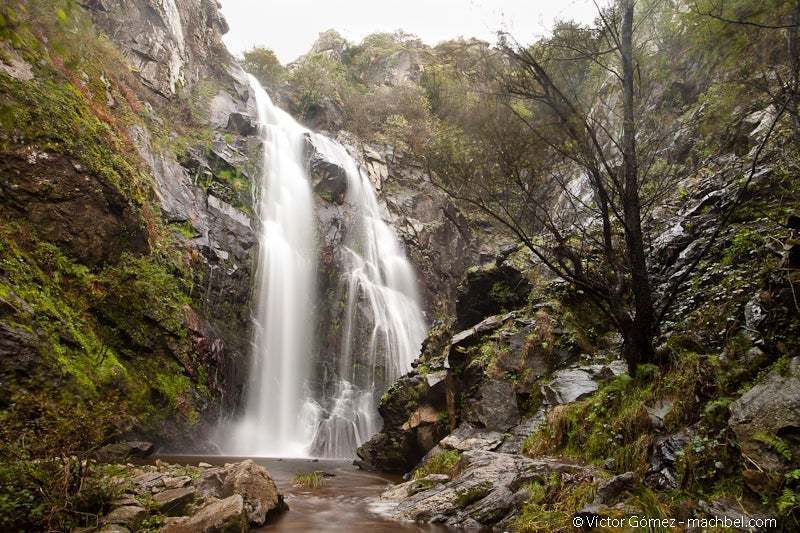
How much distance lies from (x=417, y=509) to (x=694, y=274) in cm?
595

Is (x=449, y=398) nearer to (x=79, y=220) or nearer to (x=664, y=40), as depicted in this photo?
(x=664, y=40)

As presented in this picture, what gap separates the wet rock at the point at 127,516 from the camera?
4.71 metres

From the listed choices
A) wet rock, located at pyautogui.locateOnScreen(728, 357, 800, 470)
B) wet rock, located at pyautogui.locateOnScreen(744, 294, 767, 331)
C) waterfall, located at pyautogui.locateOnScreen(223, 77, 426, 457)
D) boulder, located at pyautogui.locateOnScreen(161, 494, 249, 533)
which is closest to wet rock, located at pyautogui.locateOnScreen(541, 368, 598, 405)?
wet rock, located at pyautogui.locateOnScreen(744, 294, 767, 331)

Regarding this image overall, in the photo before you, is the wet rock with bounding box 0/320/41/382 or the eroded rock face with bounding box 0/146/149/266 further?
the eroded rock face with bounding box 0/146/149/266

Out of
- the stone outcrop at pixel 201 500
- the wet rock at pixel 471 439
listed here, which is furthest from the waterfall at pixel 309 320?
the stone outcrop at pixel 201 500

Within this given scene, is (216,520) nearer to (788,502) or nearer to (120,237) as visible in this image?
(788,502)

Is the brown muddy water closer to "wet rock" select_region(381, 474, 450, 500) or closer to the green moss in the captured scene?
"wet rock" select_region(381, 474, 450, 500)

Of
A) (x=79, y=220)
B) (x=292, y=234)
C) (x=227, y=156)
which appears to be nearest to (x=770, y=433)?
(x=79, y=220)

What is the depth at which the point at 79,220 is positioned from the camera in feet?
38.2

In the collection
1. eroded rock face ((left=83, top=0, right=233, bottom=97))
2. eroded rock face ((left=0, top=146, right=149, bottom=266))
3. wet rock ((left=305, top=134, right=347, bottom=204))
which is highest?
eroded rock face ((left=83, top=0, right=233, bottom=97))

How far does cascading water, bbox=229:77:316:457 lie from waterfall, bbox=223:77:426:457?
44 mm

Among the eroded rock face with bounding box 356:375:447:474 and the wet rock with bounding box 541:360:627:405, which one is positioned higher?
the wet rock with bounding box 541:360:627:405

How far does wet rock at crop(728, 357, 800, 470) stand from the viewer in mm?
3863

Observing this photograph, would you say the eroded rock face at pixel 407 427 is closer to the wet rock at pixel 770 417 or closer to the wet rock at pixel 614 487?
the wet rock at pixel 614 487
